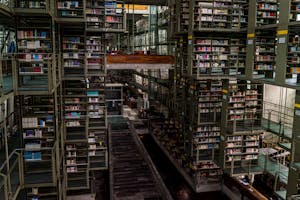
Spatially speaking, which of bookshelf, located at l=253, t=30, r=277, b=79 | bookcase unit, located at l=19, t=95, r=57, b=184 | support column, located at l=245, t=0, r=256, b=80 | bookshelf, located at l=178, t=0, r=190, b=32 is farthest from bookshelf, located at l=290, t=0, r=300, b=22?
bookcase unit, located at l=19, t=95, r=57, b=184

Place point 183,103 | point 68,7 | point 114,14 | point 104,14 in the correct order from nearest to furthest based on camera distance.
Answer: point 68,7
point 104,14
point 114,14
point 183,103

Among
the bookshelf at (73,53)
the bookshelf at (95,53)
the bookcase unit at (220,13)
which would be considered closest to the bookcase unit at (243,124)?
the bookcase unit at (220,13)

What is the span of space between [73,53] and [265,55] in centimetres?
458

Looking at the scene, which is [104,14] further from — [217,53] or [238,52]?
[238,52]

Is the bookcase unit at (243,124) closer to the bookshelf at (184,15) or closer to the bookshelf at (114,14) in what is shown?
the bookshelf at (184,15)

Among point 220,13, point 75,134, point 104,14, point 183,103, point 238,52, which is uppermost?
point 220,13

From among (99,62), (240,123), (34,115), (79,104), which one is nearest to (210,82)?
(240,123)

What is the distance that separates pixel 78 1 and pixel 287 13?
409cm

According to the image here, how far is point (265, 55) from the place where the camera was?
6.69m

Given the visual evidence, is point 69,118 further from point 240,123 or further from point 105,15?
point 240,123

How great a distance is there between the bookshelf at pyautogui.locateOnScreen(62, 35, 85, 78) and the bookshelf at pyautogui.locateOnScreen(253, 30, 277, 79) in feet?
13.3

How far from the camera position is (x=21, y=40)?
15.6ft

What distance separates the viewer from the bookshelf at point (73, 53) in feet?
20.3

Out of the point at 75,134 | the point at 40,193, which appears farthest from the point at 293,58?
the point at 40,193
